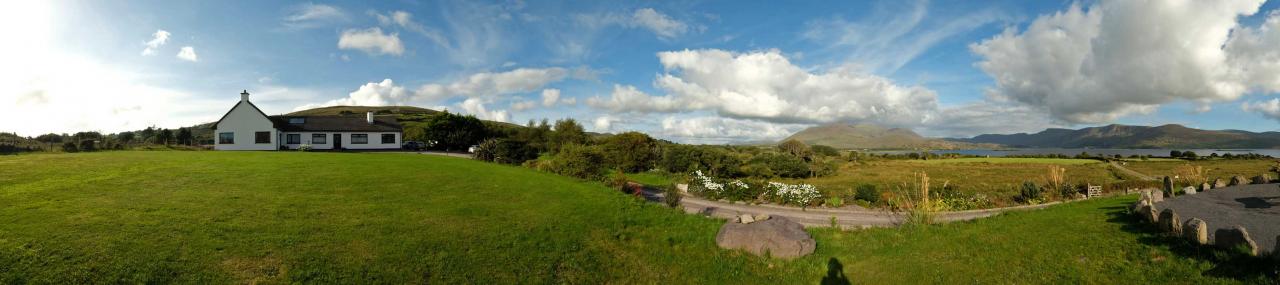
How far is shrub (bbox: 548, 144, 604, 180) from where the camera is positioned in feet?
99.5

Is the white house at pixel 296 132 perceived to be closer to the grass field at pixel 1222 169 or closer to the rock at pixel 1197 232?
the rock at pixel 1197 232

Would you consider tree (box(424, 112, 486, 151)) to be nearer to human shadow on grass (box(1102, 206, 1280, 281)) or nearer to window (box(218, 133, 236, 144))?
window (box(218, 133, 236, 144))

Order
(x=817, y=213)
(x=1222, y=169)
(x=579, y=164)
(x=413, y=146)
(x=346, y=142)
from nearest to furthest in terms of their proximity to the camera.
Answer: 1. (x=817, y=213)
2. (x=579, y=164)
3. (x=346, y=142)
4. (x=1222, y=169)
5. (x=413, y=146)

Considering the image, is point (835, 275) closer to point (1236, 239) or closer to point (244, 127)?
point (1236, 239)

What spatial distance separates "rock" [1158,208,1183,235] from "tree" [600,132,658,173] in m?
44.6

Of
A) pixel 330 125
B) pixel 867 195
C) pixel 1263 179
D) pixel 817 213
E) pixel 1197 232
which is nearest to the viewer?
pixel 1197 232

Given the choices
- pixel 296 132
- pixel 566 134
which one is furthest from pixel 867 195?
pixel 296 132

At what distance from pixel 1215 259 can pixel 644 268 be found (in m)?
9.46

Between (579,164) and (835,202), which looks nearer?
(835,202)

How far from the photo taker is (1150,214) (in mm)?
10508

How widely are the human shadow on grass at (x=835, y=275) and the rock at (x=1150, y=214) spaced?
6781 mm

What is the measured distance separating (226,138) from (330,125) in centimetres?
871

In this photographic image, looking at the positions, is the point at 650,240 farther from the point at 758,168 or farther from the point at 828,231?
the point at 758,168

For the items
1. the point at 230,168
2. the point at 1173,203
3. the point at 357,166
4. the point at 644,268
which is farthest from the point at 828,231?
the point at 230,168
